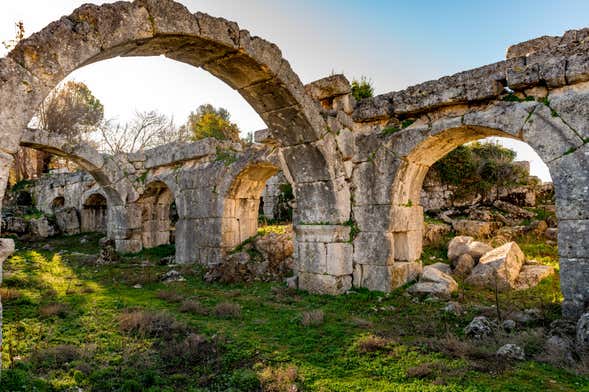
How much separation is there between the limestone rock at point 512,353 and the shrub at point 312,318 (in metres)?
2.05

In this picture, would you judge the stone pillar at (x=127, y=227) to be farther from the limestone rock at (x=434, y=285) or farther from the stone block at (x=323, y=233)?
the limestone rock at (x=434, y=285)

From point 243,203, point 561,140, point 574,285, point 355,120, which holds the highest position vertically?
point 355,120

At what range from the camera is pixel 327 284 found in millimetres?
6438

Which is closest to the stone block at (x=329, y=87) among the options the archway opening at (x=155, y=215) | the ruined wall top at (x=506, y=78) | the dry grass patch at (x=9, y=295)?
the ruined wall top at (x=506, y=78)

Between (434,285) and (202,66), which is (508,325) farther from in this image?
(202,66)

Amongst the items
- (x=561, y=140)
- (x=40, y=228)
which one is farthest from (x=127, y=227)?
(x=561, y=140)

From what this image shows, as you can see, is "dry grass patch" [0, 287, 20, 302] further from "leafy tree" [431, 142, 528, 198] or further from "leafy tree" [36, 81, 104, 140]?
"leafy tree" [36, 81, 104, 140]

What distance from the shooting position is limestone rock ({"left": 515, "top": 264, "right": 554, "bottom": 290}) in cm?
A: 639

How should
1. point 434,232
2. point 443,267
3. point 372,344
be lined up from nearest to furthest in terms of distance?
point 372,344 < point 443,267 < point 434,232

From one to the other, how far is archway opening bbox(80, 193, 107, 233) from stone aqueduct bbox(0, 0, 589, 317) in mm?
11082

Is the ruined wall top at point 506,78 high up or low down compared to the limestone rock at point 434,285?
up

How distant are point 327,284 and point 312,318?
1521 millimetres

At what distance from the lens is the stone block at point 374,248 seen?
20.4 ft

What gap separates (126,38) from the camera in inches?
150
